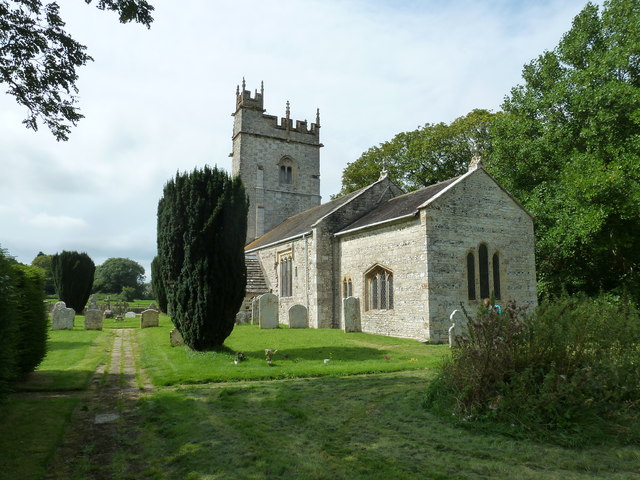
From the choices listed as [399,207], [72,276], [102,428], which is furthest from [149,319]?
[102,428]

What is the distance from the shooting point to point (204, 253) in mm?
12453

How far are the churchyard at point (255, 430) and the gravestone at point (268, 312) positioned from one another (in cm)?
770

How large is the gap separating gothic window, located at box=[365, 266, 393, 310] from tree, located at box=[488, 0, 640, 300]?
7349 mm

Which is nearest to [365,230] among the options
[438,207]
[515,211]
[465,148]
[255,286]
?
[438,207]

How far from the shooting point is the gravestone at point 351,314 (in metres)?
18.1

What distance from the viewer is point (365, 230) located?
19.0 m

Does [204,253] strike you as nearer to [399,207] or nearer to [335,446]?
[335,446]

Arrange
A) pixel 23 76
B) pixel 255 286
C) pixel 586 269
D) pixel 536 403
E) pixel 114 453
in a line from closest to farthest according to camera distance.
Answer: pixel 114 453 < pixel 536 403 < pixel 23 76 < pixel 586 269 < pixel 255 286

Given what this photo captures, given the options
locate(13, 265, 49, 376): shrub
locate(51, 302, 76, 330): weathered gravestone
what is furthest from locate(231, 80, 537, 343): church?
locate(13, 265, 49, 376): shrub

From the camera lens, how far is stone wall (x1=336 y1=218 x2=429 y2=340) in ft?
52.4

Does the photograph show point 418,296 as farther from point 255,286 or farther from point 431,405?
point 255,286

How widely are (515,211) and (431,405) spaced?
13284 mm

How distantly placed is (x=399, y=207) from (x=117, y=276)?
63.0 metres

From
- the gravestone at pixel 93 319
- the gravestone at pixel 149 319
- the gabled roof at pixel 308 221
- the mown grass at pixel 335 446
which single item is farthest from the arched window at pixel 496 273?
the gravestone at pixel 93 319
